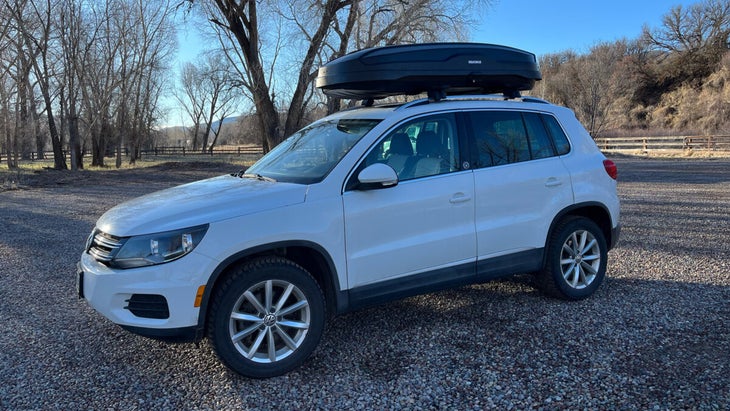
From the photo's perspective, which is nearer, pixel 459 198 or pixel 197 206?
pixel 197 206

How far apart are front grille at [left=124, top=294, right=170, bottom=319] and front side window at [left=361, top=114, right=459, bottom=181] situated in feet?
5.37

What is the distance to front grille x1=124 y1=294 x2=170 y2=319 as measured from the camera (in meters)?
3.04

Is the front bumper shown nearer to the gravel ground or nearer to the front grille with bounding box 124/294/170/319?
the front grille with bounding box 124/294/170/319

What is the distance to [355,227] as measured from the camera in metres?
3.50

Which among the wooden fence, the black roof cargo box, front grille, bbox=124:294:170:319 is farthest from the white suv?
the wooden fence

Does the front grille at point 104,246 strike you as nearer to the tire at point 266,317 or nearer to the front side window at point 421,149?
the tire at point 266,317

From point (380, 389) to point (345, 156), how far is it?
1634 millimetres

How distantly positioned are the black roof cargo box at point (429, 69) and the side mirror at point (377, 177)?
3.31ft

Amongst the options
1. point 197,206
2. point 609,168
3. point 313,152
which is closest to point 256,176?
point 313,152

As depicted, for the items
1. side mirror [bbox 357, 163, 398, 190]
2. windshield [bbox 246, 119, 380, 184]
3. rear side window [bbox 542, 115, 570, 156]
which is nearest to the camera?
side mirror [bbox 357, 163, 398, 190]

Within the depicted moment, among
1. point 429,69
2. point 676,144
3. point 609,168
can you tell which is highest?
point 676,144

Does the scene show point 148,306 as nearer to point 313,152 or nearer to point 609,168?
point 313,152

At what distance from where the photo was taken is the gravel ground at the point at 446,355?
3039mm

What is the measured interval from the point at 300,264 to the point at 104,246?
131 centimetres
